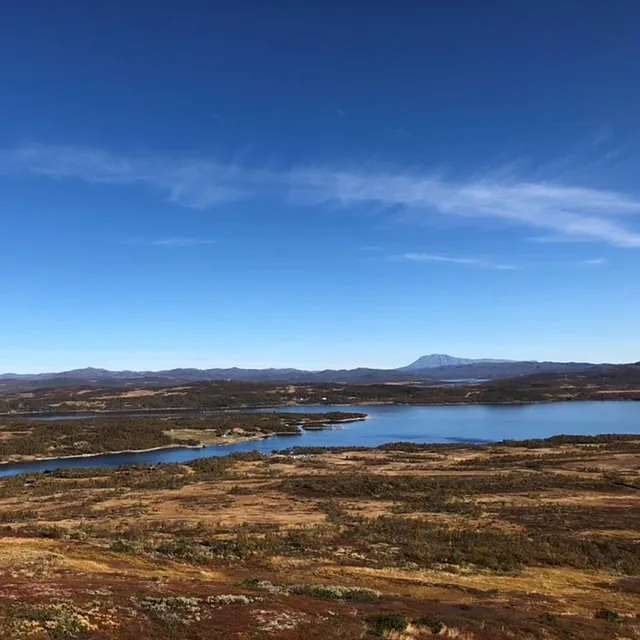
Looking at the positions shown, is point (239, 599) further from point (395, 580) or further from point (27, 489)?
point (27, 489)

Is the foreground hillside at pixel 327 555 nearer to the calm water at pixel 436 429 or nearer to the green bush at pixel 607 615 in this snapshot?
the green bush at pixel 607 615

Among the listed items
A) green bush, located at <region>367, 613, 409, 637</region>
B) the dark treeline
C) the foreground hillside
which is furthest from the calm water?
green bush, located at <region>367, 613, 409, 637</region>

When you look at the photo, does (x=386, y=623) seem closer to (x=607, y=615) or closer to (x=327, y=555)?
(x=607, y=615)

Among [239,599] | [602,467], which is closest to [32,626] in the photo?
[239,599]

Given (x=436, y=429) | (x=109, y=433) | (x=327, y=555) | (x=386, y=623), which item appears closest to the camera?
(x=386, y=623)

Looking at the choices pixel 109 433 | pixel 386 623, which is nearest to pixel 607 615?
pixel 386 623

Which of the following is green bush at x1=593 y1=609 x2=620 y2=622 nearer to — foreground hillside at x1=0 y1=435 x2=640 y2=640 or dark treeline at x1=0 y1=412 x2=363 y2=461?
foreground hillside at x1=0 y1=435 x2=640 y2=640
